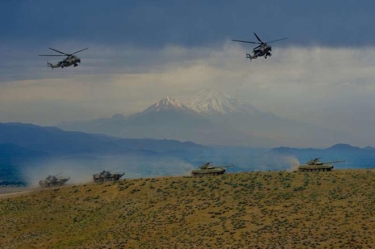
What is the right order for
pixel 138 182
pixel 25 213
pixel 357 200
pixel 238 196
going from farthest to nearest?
pixel 138 182
pixel 25 213
pixel 238 196
pixel 357 200

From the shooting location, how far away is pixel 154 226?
74438mm

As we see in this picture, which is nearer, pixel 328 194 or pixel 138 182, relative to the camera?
pixel 328 194

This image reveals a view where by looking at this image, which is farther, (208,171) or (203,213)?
(208,171)

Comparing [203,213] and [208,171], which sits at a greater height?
[208,171]

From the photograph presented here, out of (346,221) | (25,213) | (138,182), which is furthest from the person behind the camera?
(138,182)

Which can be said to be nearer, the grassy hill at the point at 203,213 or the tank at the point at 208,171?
the grassy hill at the point at 203,213

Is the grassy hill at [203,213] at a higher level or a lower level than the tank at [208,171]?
lower

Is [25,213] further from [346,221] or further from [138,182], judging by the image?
[346,221]

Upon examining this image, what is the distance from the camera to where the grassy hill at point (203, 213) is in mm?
65688

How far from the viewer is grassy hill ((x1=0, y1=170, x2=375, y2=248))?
65688 millimetres

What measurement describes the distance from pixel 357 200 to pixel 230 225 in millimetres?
18516

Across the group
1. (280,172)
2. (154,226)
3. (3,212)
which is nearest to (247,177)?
(280,172)

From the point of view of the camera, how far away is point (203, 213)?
76.0 m

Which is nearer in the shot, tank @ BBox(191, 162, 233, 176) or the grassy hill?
the grassy hill
